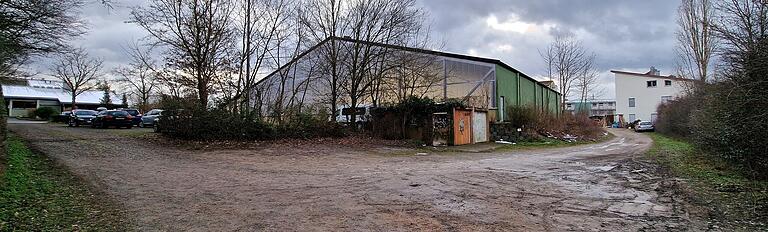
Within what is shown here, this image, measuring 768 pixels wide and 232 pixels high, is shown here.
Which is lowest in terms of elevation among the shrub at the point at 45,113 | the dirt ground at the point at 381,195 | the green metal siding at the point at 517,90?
the dirt ground at the point at 381,195

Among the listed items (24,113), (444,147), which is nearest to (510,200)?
(444,147)

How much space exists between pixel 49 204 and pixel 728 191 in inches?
420

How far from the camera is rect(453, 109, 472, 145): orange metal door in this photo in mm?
20469

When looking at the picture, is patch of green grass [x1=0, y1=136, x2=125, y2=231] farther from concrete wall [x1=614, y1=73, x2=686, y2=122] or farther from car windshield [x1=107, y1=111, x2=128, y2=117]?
concrete wall [x1=614, y1=73, x2=686, y2=122]

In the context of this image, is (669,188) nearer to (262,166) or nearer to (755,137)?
(755,137)

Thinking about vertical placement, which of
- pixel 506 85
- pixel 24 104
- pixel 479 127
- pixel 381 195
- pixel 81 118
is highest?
pixel 24 104

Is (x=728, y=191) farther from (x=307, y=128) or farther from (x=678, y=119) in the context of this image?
(x=678, y=119)

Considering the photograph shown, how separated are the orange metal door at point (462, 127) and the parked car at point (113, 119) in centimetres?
2076

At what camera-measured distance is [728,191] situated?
753 centimetres

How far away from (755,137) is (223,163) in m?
12.3

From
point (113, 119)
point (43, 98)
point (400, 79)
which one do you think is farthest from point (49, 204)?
point (43, 98)

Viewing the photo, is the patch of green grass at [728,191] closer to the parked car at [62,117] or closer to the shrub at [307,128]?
the shrub at [307,128]

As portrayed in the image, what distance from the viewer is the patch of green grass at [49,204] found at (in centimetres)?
Answer: 539

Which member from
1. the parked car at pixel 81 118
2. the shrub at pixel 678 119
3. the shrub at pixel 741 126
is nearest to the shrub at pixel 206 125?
the parked car at pixel 81 118
